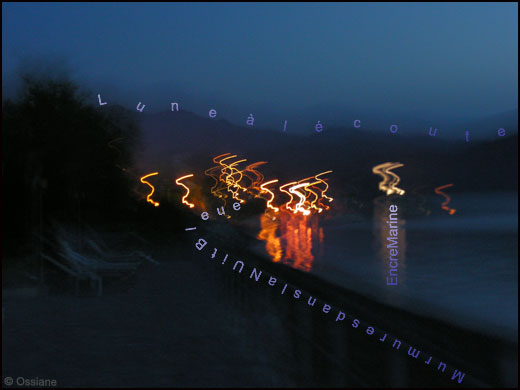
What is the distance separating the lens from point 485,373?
181 inches

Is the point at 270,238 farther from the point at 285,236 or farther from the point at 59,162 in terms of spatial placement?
the point at 59,162

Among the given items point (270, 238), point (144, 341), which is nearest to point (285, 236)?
point (270, 238)

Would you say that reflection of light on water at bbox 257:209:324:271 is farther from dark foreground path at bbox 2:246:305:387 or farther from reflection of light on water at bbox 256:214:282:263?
dark foreground path at bbox 2:246:305:387

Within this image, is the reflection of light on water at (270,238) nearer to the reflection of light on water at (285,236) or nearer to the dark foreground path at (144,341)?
the reflection of light on water at (285,236)

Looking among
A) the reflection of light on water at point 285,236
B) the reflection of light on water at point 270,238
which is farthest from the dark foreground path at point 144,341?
the reflection of light on water at point 285,236

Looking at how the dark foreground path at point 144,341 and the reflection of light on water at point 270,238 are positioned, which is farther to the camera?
the reflection of light on water at point 270,238

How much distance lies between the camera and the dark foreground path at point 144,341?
5230mm

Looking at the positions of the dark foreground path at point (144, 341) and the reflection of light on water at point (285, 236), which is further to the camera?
the reflection of light on water at point (285, 236)

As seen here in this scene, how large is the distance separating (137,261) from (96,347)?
216 inches

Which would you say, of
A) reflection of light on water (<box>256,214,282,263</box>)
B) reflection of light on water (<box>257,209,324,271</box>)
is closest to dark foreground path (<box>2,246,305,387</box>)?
reflection of light on water (<box>256,214,282,263</box>)

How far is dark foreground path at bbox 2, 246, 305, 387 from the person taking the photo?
5230 millimetres

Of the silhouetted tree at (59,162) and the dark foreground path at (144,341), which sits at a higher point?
the silhouetted tree at (59,162)

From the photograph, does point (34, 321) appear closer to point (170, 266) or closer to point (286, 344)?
point (286, 344)

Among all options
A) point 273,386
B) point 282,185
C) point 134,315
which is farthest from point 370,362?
point 134,315
